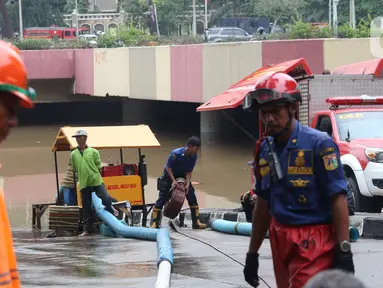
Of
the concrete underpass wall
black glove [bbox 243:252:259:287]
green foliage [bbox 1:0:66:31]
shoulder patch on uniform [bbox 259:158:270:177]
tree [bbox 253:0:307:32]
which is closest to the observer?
shoulder patch on uniform [bbox 259:158:270:177]

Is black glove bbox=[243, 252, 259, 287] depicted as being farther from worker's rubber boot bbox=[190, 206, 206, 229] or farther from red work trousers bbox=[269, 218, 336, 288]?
worker's rubber boot bbox=[190, 206, 206, 229]

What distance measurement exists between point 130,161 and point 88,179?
13.6 metres

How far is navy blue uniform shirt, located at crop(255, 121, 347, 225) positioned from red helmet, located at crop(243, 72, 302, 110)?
0.61ft

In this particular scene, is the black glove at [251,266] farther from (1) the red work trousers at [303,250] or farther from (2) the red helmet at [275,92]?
(2) the red helmet at [275,92]

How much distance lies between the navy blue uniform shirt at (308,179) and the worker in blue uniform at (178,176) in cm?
963

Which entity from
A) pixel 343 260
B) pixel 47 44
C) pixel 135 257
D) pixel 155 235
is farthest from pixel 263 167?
pixel 47 44

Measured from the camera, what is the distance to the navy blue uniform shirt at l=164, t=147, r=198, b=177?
1519 centimetres

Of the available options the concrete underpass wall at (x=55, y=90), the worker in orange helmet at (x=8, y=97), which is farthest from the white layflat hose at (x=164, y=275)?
the concrete underpass wall at (x=55, y=90)

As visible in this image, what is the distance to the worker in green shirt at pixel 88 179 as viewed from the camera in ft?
50.8

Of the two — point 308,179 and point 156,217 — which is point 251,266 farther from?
point 156,217

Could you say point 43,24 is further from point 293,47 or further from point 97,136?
point 97,136

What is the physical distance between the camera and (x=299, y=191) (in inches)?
209

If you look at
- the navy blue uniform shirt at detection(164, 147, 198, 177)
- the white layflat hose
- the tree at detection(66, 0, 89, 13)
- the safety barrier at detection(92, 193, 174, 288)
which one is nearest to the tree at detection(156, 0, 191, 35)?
the tree at detection(66, 0, 89, 13)

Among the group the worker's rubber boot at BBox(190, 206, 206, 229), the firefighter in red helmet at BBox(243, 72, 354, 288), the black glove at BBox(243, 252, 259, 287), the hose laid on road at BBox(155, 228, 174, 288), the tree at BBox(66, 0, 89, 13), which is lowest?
the worker's rubber boot at BBox(190, 206, 206, 229)
